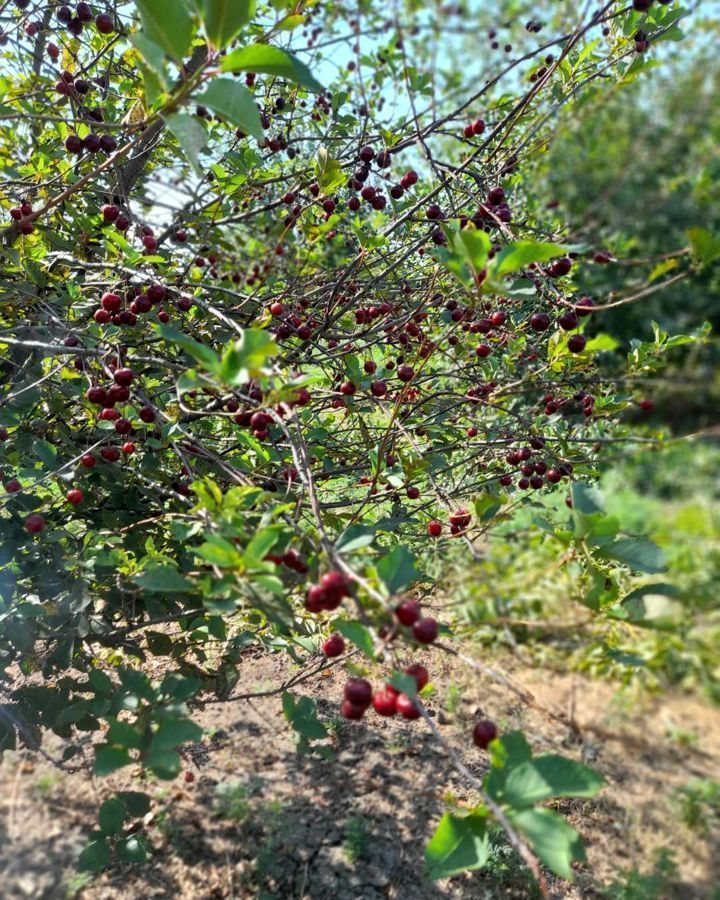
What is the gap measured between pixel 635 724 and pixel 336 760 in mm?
1598

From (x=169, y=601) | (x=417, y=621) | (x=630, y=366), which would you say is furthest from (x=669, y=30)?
(x=169, y=601)

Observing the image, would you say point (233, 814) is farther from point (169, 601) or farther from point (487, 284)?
point (487, 284)

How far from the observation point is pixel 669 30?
1.81m

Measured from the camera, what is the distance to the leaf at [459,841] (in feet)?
2.73

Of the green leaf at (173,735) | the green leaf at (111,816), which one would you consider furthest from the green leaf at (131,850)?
the green leaf at (173,735)

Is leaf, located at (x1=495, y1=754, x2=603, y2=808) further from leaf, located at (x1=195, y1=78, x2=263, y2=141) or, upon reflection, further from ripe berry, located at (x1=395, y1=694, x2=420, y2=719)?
leaf, located at (x1=195, y1=78, x2=263, y2=141)

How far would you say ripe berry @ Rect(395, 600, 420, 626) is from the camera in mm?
879

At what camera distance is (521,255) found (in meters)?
0.99

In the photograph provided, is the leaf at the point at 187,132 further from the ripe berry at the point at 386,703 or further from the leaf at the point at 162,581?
the ripe berry at the point at 386,703

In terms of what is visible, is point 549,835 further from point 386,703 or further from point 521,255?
point 521,255

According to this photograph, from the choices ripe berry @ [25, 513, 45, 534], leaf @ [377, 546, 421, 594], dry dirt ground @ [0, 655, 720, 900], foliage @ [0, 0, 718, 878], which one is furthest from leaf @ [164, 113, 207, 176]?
dry dirt ground @ [0, 655, 720, 900]

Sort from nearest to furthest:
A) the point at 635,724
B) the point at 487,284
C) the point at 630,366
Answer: the point at 487,284 < the point at 630,366 < the point at 635,724

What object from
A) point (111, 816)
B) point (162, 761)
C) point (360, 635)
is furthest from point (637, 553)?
point (111, 816)

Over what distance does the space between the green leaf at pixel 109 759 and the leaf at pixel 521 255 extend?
1.01m
